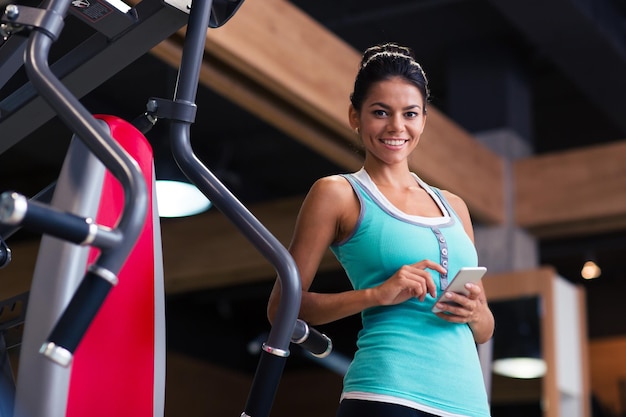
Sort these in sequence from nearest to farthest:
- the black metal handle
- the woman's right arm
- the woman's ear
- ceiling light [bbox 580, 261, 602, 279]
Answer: the black metal handle → the woman's right arm → the woman's ear → ceiling light [bbox 580, 261, 602, 279]

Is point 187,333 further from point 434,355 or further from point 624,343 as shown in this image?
point 434,355

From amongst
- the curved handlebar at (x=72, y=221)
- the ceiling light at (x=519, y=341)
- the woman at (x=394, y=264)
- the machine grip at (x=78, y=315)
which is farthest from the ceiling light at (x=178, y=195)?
the machine grip at (x=78, y=315)

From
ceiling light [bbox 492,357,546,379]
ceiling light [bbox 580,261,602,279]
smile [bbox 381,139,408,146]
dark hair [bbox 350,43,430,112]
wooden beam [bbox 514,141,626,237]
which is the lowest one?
smile [bbox 381,139,408,146]

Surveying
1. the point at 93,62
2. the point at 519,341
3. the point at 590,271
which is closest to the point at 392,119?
the point at 93,62

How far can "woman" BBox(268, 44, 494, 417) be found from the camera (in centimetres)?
128

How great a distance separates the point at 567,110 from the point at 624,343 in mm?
2925

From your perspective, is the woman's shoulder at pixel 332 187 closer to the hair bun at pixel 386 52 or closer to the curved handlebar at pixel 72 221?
the hair bun at pixel 386 52

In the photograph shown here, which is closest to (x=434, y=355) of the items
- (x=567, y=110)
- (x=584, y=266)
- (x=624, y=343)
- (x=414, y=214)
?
(x=414, y=214)

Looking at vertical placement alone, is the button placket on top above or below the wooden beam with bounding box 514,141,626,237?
below

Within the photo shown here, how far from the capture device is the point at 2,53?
1.38 metres

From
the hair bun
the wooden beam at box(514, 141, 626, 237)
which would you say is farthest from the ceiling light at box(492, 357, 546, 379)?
the hair bun

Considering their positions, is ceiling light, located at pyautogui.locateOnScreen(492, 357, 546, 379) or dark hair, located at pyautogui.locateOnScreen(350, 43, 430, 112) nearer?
dark hair, located at pyautogui.locateOnScreen(350, 43, 430, 112)

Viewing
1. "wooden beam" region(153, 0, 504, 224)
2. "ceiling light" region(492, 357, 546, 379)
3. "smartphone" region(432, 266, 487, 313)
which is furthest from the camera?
"ceiling light" region(492, 357, 546, 379)

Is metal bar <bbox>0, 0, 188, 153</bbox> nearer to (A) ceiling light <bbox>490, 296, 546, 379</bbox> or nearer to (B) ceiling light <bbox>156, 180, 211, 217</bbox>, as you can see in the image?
(B) ceiling light <bbox>156, 180, 211, 217</bbox>
